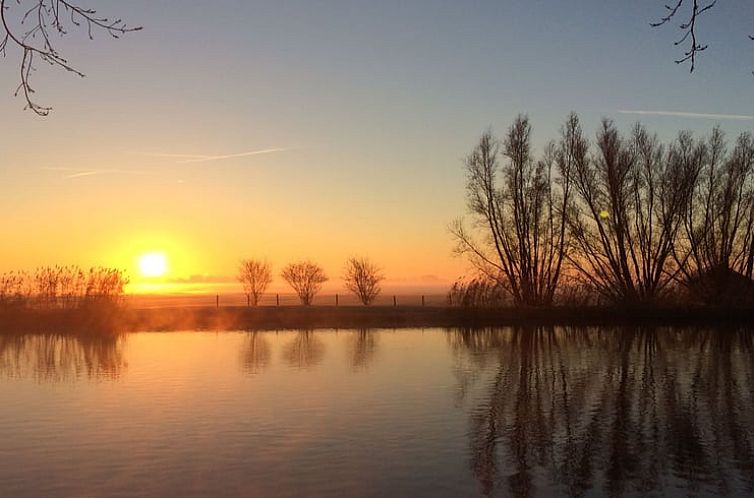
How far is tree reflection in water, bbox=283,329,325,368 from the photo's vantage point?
883 inches

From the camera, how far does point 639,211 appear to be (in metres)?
43.8

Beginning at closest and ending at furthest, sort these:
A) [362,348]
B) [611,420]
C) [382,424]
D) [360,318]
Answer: [382,424], [611,420], [362,348], [360,318]

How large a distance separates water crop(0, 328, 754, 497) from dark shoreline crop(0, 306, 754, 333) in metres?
13.3

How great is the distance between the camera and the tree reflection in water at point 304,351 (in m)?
22.4

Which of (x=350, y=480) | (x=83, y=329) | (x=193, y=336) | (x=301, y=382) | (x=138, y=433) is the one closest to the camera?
(x=350, y=480)

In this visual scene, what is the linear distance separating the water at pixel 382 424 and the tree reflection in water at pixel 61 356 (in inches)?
7.4

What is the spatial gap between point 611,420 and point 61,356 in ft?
64.4

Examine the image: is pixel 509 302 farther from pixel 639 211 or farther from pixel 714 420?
pixel 714 420

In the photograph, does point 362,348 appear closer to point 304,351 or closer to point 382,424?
point 304,351

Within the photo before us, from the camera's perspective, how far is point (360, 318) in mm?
40812

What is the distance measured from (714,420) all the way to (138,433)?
1013 cm

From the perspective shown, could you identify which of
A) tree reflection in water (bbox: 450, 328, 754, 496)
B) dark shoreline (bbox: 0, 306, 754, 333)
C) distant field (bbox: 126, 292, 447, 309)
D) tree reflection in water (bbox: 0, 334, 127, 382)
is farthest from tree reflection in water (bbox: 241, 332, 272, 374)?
distant field (bbox: 126, 292, 447, 309)

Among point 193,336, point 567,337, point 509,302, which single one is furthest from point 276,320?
point 567,337

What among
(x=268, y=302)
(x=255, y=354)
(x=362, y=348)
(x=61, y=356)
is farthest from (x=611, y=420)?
(x=268, y=302)
